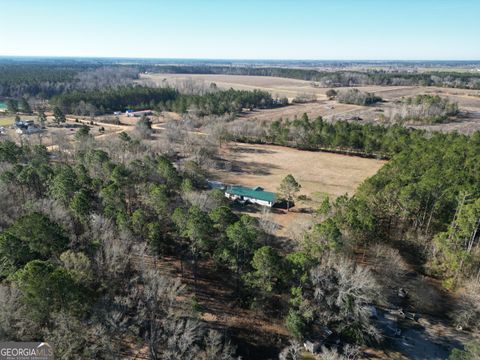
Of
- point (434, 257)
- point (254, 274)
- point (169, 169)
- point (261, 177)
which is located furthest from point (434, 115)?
point (254, 274)

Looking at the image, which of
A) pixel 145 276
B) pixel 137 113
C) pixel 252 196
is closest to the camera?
pixel 145 276

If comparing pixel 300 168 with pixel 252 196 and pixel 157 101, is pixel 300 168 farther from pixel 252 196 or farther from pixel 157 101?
pixel 157 101

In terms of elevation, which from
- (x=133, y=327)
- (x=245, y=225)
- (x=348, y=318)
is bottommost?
(x=348, y=318)

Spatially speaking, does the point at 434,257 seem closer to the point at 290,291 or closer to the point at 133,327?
the point at 290,291

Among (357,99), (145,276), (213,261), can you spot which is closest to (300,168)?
(213,261)

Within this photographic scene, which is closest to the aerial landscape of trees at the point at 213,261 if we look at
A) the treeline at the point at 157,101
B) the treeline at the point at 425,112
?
the treeline at the point at 425,112

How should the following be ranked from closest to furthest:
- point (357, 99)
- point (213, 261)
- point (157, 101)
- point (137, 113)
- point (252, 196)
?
1. point (213, 261)
2. point (252, 196)
3. point (137, 113)
4. point (157, 101)
5. point (357, 99)

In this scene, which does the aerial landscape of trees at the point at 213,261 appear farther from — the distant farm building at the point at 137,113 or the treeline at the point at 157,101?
the distant farm building at the point at 137,113

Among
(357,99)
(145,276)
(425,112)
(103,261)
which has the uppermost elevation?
(357,99)
